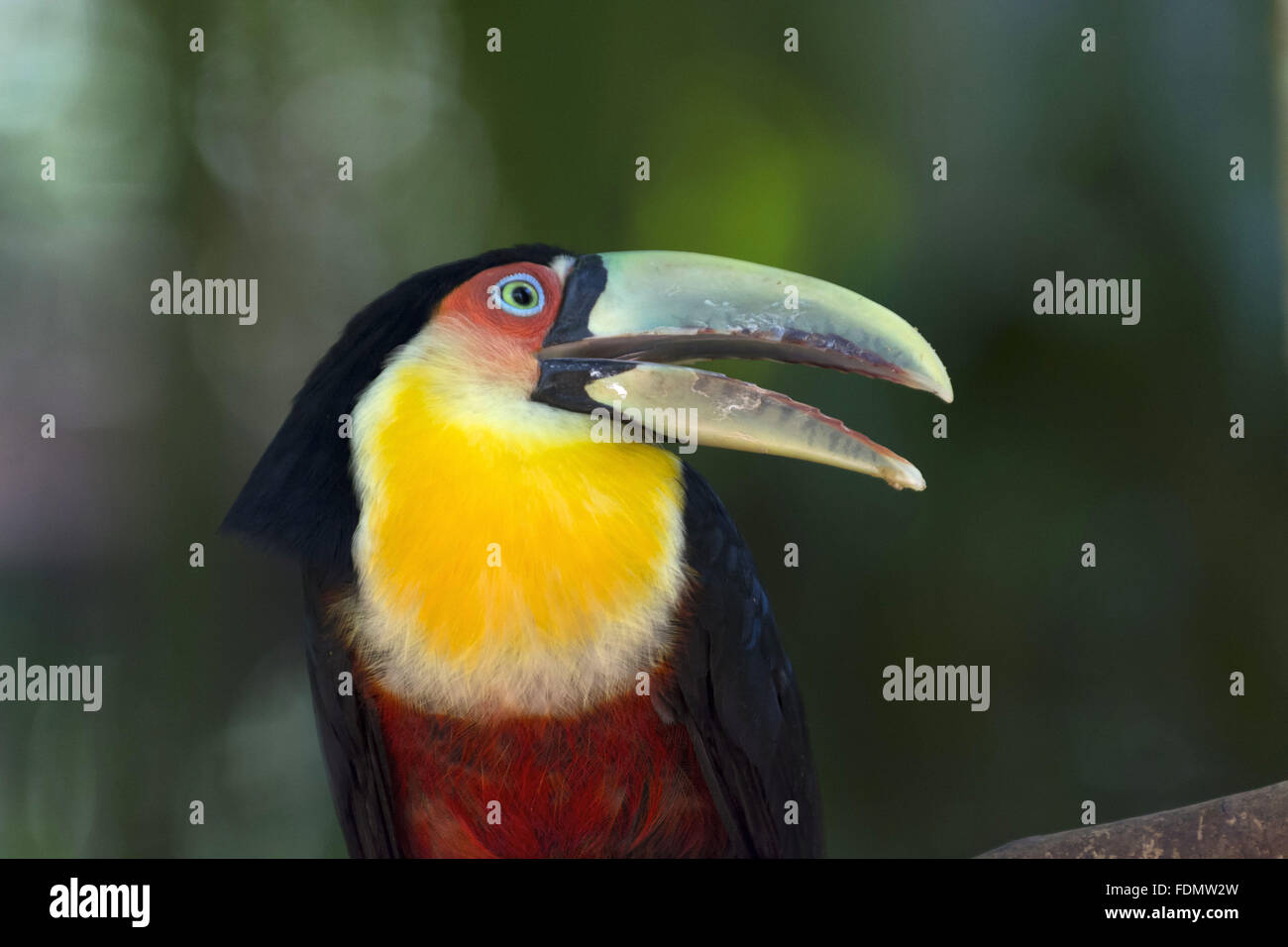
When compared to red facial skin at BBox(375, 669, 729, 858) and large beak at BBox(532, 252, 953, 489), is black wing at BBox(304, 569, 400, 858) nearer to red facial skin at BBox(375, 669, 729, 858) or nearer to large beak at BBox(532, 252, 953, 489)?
red facial skin at BBox(375, 669, 729, 858)

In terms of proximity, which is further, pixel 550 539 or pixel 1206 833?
pixel 550 539

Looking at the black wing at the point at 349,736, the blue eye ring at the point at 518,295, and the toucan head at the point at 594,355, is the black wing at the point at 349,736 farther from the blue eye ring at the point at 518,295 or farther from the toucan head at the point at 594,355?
the blue eye ring at the point at 518,295

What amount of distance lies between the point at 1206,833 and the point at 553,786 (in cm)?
109

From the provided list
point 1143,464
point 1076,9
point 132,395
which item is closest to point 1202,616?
point 1143,464

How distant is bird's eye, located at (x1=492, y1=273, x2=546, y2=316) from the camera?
2367 millimetres

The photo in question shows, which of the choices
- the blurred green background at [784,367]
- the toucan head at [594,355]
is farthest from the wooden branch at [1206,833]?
the blurred green background at [784,367]

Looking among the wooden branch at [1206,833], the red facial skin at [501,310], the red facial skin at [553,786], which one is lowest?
the wooden branch at [1206,833]

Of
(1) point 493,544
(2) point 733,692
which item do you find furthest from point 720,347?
(2) point 733,692

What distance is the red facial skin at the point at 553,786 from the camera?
2.32 meters

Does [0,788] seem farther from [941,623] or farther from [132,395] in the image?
[941,623]

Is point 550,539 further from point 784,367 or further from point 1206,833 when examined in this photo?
point 784,367

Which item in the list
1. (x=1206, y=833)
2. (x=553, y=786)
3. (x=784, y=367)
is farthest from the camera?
(x=784, y=367)

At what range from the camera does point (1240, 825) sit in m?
1.98

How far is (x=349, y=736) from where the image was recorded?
2.44 m
